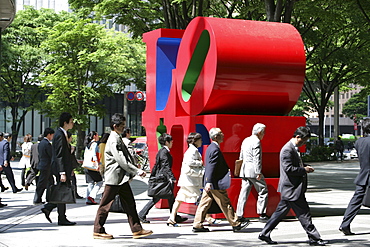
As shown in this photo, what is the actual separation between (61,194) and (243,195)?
3.24 meters

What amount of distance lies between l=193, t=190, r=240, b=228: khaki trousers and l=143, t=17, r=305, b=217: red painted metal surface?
153 cm

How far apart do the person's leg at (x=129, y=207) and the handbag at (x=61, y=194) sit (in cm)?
141

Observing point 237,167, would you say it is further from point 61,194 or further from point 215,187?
point 61,194

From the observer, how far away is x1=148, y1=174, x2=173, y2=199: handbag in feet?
35.6

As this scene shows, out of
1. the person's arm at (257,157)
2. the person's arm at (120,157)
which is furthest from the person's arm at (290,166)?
the person's arm at (120,157)

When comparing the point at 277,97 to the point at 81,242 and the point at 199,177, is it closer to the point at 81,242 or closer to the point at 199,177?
the point at 199,177

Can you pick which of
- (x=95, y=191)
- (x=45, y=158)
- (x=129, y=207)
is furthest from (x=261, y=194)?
(x=95, y=191)

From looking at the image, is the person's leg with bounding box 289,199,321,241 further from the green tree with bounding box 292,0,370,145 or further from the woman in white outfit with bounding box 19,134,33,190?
the woman in white outfit with bounding box 19,134,33,190

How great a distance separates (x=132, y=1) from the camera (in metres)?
22.3

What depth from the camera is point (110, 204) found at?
30.6 feet

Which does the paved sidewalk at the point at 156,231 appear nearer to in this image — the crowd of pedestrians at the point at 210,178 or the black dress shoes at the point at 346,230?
the black dress shoes at the point at 346,230

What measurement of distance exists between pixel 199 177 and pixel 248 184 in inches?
41.7

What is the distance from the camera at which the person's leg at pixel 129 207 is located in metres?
9.32

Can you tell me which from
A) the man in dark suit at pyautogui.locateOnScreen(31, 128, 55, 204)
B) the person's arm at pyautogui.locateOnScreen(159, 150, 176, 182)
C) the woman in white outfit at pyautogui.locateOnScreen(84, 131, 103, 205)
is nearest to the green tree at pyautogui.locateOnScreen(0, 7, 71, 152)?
the woman in white outfit at pyautogui.locateOnScreen(84, 131, 103, 205)
